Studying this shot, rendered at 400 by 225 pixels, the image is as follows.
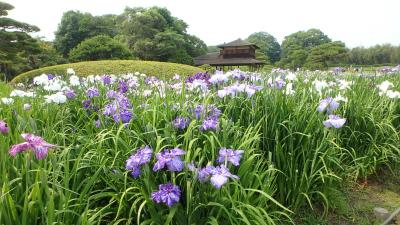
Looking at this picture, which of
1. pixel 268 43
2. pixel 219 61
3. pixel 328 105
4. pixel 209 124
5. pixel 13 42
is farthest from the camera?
pixel 268 43

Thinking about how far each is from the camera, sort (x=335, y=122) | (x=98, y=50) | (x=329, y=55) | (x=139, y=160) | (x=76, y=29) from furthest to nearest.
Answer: (x=329, y=55) → (x=76, y=29) → (x=98, y=50) → (x=335, y=122) → (x=139, y=160)

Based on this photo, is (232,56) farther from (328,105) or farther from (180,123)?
(180,123)

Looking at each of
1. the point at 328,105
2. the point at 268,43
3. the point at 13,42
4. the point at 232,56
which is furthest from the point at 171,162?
the point at 268,43

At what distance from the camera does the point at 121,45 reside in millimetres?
28266

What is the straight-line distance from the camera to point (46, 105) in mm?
2752

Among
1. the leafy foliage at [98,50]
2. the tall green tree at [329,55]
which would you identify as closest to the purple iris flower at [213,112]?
the leafy foliage at [98,50]

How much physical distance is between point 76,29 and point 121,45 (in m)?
12.2

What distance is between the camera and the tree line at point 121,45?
2234 cm

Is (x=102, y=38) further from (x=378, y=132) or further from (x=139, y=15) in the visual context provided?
(x=378, y=132)

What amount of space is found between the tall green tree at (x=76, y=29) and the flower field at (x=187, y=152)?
35952 mm

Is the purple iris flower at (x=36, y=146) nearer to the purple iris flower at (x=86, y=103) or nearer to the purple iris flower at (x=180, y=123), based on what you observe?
the purple iris flower at (x=180, y=123)

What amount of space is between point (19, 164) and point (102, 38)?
92.9ft

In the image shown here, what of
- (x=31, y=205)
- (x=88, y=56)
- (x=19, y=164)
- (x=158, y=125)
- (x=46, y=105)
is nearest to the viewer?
(x=31, y=205)

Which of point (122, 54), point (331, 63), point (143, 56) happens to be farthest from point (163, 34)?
point (331, 63)
